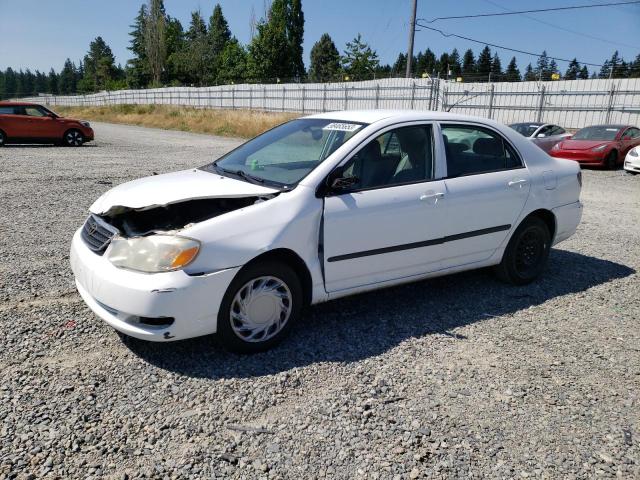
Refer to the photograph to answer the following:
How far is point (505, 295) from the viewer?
473cm

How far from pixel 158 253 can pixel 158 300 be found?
290 mm

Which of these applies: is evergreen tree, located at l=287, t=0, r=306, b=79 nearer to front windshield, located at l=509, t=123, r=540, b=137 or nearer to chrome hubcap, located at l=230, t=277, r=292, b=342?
front windshield, located at l=509, t=123, r=540, b=137

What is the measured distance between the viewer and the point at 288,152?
418cm

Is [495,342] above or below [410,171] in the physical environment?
below

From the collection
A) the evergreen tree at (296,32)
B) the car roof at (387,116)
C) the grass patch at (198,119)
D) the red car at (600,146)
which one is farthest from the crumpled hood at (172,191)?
the evergreen tree at (296,32)

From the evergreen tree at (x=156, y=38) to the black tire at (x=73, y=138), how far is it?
195 feet

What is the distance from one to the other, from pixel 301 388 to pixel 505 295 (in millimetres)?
2511

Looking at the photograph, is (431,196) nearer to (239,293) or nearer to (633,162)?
(239,293)

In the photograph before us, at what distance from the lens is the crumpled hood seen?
3.39 m

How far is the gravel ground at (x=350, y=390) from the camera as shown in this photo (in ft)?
8.16

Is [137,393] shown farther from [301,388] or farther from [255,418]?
[301,388]

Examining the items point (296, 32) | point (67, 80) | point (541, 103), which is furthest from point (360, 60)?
point (67, 80)

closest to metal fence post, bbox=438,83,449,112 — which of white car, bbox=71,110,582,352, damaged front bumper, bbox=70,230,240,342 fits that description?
white car, bbox=71,110,582,352

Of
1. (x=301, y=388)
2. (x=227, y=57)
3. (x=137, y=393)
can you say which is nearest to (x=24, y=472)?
(x=137, y=393)
